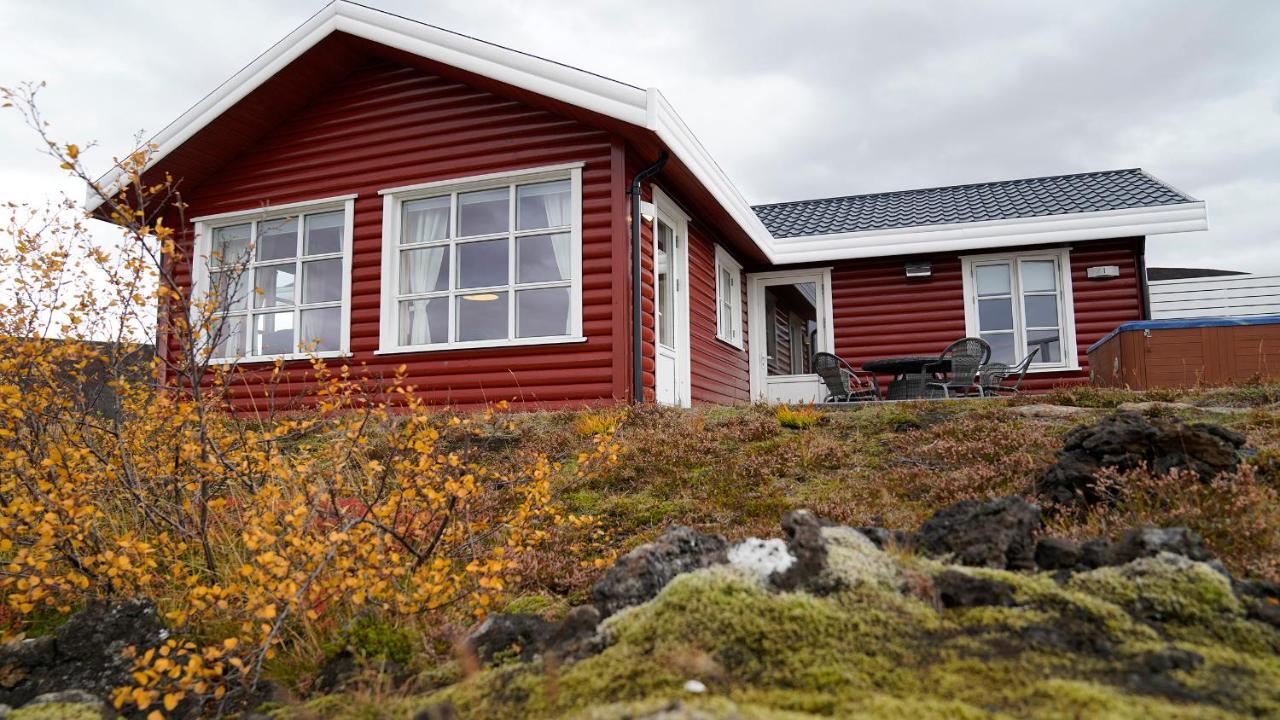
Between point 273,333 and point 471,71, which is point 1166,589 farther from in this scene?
point 273,333

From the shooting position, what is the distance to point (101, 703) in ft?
8.75

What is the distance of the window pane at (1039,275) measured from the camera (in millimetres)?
11180

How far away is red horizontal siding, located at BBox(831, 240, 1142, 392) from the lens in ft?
35.6

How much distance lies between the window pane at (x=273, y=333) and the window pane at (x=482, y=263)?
2231 mm

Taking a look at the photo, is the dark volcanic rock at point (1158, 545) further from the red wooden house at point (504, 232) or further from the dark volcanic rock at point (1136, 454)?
the red wooden house at point (504, 232)

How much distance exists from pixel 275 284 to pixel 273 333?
1.93 feet

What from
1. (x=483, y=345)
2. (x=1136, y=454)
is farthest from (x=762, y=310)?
(x=1136, y=454)

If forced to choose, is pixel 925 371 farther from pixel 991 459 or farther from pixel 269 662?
pixel 269 662

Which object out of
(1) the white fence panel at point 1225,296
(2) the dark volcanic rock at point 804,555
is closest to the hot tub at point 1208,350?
(2) the dark volcanic rock at point 804,555

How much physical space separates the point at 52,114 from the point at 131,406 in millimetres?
1393

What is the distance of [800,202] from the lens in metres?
14.5

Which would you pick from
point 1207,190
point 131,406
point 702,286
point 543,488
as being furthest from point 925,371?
point 1207,190

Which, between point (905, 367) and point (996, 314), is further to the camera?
point (996, 314)

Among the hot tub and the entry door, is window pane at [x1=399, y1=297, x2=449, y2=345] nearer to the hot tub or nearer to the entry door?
the entry door
